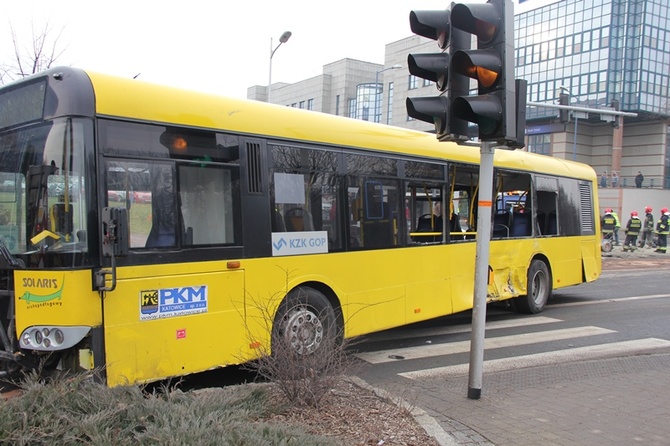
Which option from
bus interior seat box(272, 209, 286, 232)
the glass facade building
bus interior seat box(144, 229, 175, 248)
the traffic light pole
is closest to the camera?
bus interior seat box(144, 229, 175, 248)

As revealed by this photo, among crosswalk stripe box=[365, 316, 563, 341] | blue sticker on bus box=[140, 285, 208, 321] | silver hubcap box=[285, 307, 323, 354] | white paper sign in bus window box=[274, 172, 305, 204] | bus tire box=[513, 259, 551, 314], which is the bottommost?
crosswalk stripe box=[365, 316, 563, 341]

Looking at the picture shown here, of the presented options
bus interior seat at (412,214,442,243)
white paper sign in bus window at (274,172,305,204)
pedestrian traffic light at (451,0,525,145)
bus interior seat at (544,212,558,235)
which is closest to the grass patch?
white paper sign in bus window at (274,172,305,204)

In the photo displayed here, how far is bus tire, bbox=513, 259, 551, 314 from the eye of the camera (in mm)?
10531

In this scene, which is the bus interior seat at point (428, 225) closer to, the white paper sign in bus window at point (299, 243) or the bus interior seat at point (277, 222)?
the white paper sign in bus window at point (299, 243)

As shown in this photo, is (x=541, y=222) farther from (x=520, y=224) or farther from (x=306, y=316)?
(x=306, y=316)

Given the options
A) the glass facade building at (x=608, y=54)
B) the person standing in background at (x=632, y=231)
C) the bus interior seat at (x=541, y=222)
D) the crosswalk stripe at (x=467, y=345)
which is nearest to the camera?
the crosswalk stripe at (x=467, y=345)

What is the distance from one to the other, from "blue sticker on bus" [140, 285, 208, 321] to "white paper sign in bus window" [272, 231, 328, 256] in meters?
1.05

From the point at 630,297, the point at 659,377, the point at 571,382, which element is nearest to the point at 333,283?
the point at 571,382

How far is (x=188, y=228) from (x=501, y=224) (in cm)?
691

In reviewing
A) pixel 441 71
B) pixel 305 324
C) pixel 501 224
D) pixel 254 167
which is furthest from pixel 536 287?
pixel 254 167

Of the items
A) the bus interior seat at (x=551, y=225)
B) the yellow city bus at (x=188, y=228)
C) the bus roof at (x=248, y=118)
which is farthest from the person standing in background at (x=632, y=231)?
the yellow city bus at (x=188, y=228)

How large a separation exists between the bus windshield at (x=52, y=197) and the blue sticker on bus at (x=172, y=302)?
724 millimetres

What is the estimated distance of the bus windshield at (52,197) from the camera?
4551 millimetres

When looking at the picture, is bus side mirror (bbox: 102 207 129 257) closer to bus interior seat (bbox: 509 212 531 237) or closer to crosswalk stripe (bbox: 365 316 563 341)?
crosswalk stripe (bbox: 365 316 563 341)
